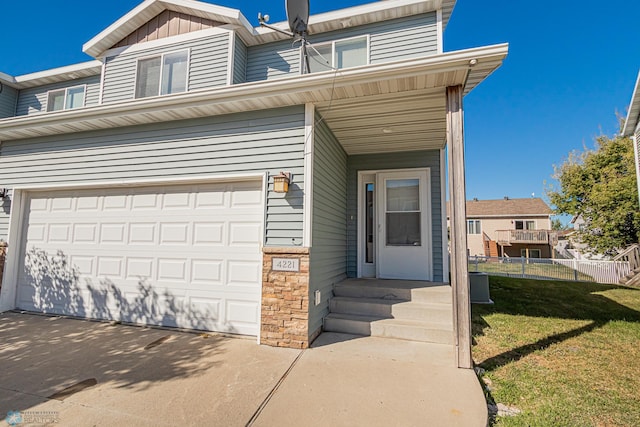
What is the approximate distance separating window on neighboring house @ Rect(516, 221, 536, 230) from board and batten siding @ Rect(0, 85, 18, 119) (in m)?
28.9

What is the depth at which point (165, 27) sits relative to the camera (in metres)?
6.53

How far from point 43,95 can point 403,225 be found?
10.6 meters

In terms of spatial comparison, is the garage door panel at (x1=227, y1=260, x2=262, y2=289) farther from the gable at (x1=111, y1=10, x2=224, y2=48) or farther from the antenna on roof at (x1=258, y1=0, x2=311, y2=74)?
the gable at (x1=111, y1=10, x2=224, y2=48)

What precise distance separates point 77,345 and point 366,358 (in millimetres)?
3612

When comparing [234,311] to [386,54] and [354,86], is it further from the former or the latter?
[386,54]

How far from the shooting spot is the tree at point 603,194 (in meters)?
12.8

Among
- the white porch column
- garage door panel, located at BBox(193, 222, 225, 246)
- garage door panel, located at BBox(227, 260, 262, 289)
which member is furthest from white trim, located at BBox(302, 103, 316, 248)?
the white porch column

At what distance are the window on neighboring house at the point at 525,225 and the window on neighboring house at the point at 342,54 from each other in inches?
899

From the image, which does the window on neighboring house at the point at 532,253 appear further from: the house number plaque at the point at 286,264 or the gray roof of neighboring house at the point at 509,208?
the house number plaque at the point at 286,264

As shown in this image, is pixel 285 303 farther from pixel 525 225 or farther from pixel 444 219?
pixel 525 225

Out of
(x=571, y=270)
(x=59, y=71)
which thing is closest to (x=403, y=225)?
(x=571, y=270)

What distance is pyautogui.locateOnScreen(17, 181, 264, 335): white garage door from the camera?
4125mm

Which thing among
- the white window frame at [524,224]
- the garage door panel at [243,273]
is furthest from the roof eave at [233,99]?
the white window frame at [524,224]

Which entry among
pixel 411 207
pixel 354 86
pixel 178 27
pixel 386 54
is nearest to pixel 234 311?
pixel 354 86
